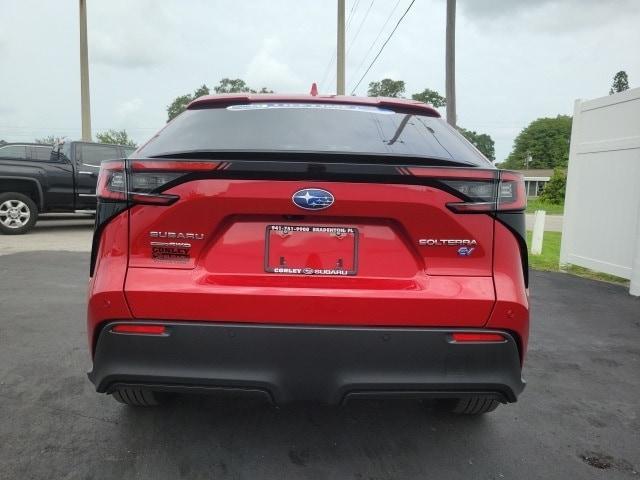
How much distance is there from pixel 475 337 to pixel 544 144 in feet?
332

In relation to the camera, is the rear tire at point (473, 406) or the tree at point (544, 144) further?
the tree at point (544, 144)

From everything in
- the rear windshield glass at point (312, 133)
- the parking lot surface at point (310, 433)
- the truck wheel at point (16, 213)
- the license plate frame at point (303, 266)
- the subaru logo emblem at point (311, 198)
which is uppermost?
the rear windshield glass at point (312, 133)

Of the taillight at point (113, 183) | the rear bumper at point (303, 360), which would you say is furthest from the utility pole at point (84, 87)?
the rear bumper at point (303, 360)

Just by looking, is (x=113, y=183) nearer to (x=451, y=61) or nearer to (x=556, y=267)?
Answer: (x=556, y=267)

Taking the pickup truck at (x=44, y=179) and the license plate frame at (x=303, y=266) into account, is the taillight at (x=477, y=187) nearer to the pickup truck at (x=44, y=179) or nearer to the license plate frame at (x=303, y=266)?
the license plate frame at (x=303, y=266)

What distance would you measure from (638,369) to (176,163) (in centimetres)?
365

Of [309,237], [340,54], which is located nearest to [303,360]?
[309,237]

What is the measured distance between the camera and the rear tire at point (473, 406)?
8.96ft

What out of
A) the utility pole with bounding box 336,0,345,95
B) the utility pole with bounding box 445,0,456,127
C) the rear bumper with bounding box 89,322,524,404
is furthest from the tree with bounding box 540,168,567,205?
the rear bumper with bounding box 89,322,524,404

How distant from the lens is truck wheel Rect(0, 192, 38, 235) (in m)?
10.3

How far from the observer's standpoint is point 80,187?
36.8 ft

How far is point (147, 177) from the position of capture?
2.14m

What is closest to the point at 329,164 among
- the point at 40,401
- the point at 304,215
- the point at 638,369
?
the point at 304,215

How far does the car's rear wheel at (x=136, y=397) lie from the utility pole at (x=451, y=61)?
11893mm
